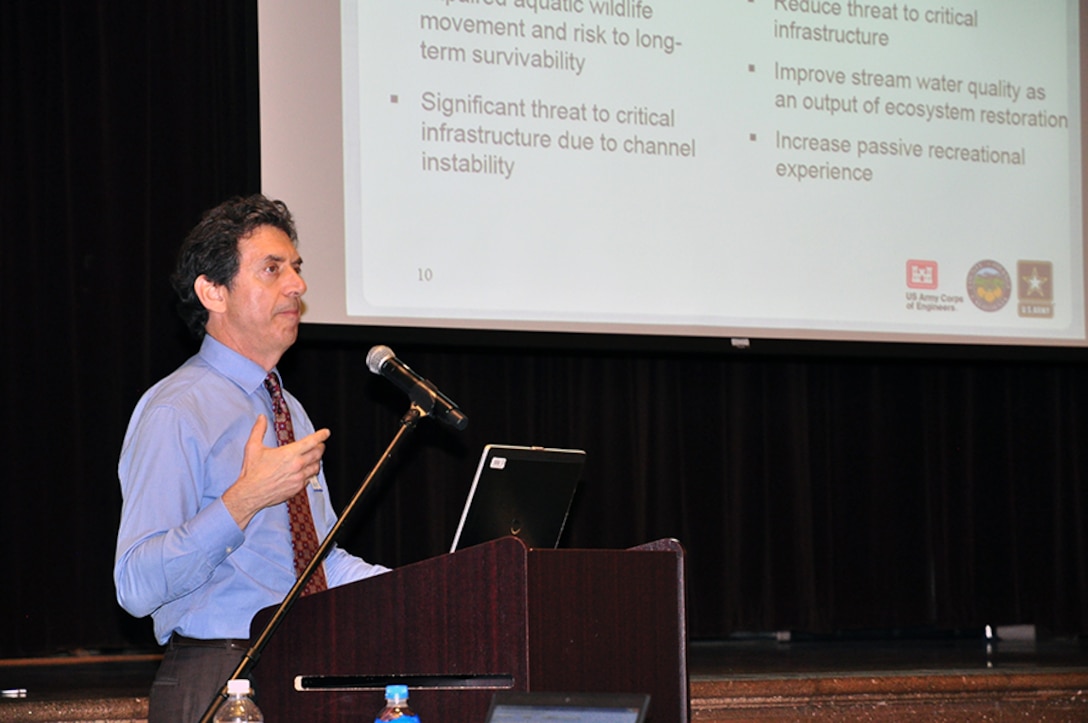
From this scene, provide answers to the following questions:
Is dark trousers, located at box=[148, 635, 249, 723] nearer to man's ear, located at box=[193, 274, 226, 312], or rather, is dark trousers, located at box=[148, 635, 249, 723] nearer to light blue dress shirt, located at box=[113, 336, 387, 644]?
light blue dress shirt, located at box=[113, 336, 387, 644]

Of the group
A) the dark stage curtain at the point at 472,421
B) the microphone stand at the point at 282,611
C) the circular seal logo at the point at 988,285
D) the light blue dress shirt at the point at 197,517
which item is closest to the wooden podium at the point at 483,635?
the microphone stand at the point at 282,611

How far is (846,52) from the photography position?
4.14 metres

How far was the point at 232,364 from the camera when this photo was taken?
2160 mm

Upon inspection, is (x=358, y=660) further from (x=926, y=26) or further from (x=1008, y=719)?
(x=926, y=26)

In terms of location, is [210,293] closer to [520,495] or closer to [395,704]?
[520,495]

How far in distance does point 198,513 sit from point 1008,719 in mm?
2751

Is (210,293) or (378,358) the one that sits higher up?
(210,293)

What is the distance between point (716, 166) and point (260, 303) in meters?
2.20

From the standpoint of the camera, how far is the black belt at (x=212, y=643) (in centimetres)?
195

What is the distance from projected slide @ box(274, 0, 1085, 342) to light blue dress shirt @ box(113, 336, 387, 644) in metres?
1.56

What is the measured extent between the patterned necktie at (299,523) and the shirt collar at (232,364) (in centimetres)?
4

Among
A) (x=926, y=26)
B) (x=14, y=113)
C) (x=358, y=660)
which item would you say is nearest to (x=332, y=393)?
(x=14, y=113)

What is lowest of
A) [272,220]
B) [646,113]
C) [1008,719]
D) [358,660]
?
[1008,719]

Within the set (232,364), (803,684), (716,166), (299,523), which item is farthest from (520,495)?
(716,166)
